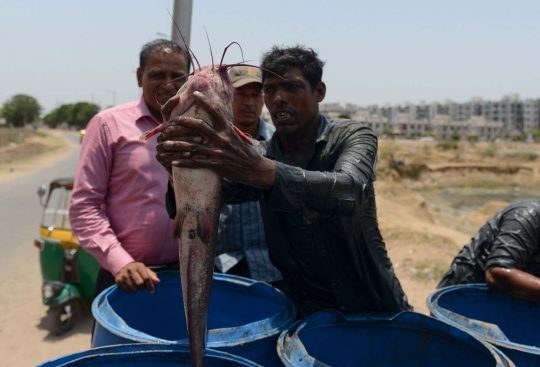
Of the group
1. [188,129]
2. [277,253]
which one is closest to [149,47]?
[277,253]

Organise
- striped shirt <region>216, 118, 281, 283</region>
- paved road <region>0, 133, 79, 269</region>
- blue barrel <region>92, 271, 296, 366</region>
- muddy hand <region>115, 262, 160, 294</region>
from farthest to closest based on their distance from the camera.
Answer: paved road <region>0, 133, 79, 269</region> < striped shirt <region>216, 118, 281, 283</region> < muddy hand <region>115, 262, 160, 294</region> < blue barrel <region>92, 271, 296, 366</region>

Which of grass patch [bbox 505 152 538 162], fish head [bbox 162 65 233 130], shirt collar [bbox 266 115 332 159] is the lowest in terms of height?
grass patch [bbox 505 152 538 162]

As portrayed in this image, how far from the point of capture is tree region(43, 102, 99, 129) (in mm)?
81562

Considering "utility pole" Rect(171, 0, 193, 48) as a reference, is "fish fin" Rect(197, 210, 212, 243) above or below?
below

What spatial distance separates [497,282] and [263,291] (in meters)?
1.21

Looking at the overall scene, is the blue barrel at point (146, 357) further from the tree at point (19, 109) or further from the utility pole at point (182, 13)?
the tree at point (19, 109)

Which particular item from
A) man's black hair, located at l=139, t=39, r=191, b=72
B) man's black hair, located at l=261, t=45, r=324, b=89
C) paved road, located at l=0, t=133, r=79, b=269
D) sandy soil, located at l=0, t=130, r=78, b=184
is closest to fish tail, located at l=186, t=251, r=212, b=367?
man's black hair, located at l=261, t=45, r=324, b=89

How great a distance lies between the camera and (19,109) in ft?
229

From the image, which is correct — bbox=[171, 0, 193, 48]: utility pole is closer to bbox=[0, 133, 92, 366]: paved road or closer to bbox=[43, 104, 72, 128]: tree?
bbox=[0, 133, 92, 366]: paved road

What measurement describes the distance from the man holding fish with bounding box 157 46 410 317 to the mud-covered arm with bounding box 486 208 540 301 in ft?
2.04

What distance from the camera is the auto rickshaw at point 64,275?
5.00 m

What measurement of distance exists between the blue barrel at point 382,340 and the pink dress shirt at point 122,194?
1.01m

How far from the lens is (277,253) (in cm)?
223

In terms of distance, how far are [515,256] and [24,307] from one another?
5.39 metres
